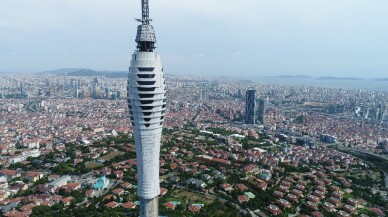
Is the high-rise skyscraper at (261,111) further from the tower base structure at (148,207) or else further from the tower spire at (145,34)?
the tower spire at (145,34)

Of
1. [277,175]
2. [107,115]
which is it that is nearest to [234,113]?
[107,115]

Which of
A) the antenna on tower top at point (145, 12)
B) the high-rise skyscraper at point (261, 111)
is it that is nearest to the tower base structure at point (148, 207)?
the antenna on tower top at point (145, 12)

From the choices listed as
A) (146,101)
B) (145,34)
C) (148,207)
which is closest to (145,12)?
(145,34)

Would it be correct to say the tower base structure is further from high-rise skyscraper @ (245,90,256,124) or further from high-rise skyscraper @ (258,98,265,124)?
high-rise skyscraper @ (258,98,265,124)

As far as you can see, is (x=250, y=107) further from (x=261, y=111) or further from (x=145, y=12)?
(x=145, y=12)

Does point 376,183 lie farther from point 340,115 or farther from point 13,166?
point 340,115

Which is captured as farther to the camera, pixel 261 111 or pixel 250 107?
pixel 261 111
